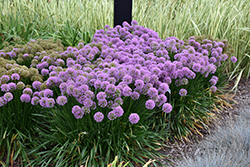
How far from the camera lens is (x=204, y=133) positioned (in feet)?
10.5

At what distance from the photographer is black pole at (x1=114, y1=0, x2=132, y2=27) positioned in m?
3.94

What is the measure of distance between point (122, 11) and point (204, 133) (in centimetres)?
215

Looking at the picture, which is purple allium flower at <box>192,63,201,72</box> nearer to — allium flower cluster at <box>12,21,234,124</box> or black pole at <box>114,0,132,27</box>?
allium flower cluster at <box>12,21,234,124</box>

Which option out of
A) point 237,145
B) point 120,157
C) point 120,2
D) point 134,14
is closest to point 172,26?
point 134,14

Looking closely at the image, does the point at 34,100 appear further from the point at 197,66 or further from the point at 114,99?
the point at 197,66

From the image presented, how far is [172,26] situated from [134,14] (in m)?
0.90

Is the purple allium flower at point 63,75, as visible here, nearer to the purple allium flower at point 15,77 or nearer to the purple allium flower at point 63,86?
the purple allium flower at point 63,86

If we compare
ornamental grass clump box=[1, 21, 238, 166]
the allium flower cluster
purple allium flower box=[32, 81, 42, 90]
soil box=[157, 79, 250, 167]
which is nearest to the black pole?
the allium flower cluster

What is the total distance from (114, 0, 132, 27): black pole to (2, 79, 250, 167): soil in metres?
1.94

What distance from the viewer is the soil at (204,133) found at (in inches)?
109

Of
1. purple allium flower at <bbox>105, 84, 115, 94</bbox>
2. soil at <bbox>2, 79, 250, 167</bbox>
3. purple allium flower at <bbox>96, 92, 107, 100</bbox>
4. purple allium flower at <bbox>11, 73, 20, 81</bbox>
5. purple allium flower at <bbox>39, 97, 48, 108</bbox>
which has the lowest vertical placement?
soil at <bbox>2, 79, 250, 167</bbox>

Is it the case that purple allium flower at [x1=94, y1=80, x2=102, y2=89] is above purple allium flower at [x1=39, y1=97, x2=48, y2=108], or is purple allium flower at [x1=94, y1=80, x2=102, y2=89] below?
above

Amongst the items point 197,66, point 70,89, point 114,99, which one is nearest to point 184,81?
point 197,66

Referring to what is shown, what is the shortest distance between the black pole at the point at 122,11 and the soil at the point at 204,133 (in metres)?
1.94
